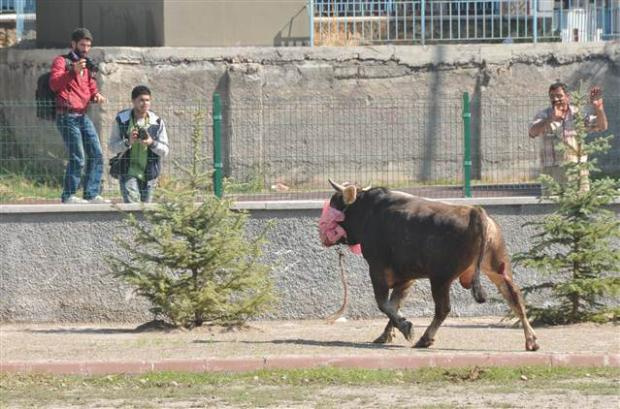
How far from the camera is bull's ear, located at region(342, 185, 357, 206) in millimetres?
12703

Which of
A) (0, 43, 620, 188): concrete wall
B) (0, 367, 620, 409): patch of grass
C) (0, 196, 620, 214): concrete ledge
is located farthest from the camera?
(0, 43, 620, 188): concrete wall

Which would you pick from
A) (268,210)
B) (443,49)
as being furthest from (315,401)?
(443,49)

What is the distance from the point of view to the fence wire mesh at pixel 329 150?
49.7ft

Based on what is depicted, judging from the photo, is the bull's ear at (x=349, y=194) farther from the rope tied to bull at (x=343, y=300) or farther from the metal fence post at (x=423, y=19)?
the metal fence post at (x=423, y=19)

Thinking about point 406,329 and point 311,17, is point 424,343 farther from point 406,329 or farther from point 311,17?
point 311,17

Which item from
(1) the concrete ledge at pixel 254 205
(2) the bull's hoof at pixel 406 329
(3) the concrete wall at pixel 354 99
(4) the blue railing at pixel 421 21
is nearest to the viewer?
(2) the bull's hoof at pixel 406 329

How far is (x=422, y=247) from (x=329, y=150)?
399 cm

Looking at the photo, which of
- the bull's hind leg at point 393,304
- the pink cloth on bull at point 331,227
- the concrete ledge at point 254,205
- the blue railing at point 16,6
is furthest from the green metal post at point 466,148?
the blue railing at point 16,6

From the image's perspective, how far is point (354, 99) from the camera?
20281 millimetres

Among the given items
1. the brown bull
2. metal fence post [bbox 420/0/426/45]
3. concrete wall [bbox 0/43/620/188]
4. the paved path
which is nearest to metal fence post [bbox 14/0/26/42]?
concrete wall [bbox 0/43/620/188]

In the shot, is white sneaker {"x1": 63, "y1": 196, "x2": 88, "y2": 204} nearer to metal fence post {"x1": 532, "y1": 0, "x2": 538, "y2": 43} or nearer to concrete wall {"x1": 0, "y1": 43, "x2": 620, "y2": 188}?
concrete wall {"x1": 0, "y1": 43, "x2": 620, "y2": 188}

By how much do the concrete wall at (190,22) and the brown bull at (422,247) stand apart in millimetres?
8658

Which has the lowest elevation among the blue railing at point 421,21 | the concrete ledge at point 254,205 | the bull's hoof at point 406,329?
the bull's hoof at point 406,329

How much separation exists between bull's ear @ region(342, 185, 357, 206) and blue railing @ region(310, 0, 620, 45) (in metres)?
8.61
